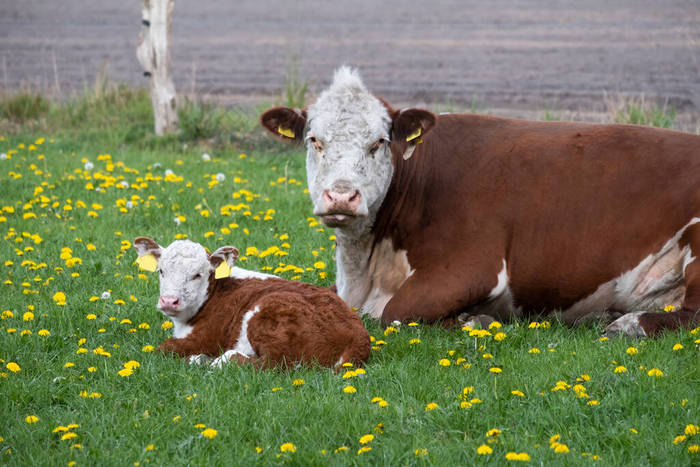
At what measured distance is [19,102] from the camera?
50.7 feet

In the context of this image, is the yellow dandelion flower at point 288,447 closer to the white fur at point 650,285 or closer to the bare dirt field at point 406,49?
the white fur at point 650,285

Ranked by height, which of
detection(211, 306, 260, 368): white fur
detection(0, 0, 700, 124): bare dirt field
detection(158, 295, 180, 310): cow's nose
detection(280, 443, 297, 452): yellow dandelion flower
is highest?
detection(158, 295, 180, 310): cow's nose

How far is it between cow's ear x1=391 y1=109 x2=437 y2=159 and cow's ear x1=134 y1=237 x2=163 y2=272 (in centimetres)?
188

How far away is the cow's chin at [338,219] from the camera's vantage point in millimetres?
6309

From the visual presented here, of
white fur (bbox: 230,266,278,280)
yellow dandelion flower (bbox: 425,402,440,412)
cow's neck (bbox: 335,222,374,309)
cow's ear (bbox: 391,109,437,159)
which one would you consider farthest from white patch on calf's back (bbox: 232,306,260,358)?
cow's ear (bbox: 391,109,437,159)

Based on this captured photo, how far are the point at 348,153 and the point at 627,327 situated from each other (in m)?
2.16

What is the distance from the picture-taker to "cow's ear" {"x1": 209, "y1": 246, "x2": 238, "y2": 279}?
19.8ft

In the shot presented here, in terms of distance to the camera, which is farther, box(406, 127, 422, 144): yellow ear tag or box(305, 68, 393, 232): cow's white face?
box(406, 127, 422, 144): yellow ear tag

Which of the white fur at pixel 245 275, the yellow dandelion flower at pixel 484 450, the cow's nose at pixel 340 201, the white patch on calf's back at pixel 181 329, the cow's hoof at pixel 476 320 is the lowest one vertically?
the cow's hoof at pixel 476 320

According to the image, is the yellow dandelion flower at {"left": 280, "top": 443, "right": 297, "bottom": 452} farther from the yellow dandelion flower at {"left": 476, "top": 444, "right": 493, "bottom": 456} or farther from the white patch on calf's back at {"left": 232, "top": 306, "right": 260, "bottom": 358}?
the white patch on calf's back at {"left": 232, "top": 306, "right": 260, "bottom": 358}

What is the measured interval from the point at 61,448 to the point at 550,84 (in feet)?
49.2

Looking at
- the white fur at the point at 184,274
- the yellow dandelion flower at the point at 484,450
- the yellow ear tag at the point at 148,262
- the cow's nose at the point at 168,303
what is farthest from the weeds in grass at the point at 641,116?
the yellow dandelion flower at the point at 484,450

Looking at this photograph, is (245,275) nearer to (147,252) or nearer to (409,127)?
(147,252)

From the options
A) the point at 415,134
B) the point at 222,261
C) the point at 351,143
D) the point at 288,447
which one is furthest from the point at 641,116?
the point at 288,447
